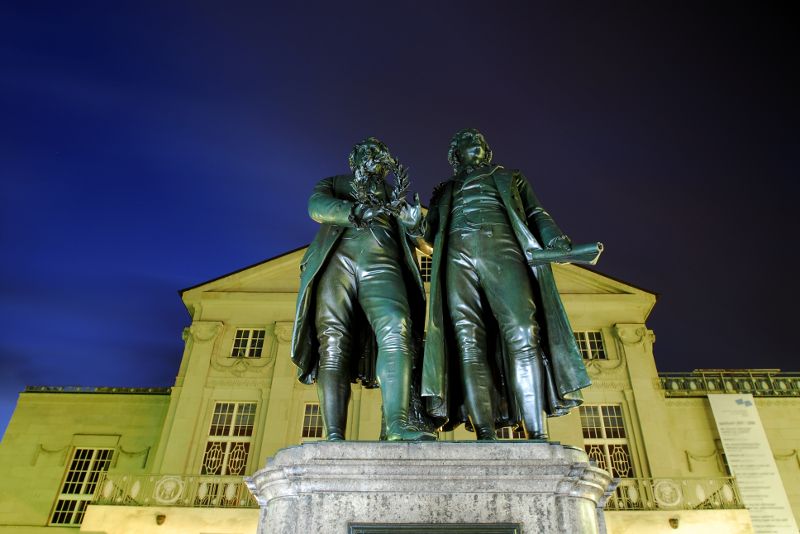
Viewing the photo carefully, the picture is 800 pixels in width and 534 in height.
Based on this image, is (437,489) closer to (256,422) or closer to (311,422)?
(311,422)

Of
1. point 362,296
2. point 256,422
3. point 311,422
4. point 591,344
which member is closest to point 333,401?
point 362,296

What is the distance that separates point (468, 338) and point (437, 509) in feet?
4.83

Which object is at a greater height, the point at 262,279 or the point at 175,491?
the point at 262,279

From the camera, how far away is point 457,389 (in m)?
4.76

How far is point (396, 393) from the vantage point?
4238mm

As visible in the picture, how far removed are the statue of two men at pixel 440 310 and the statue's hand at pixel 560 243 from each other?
0.06ft

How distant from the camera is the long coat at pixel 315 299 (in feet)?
15.7

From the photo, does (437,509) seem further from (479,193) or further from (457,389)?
(479,193)

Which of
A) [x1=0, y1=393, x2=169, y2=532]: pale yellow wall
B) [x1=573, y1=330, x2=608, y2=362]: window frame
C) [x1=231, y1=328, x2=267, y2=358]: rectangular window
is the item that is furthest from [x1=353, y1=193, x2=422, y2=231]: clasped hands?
[x1=0, y1=393, x2=169, y2=532]: pale yellow wall

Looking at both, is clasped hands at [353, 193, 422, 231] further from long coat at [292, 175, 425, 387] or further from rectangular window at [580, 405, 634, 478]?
rectangular window at [580, 405, 634, 478]

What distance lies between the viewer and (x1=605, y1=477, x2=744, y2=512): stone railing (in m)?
17.8

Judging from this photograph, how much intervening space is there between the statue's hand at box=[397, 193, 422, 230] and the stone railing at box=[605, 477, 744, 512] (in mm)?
15764

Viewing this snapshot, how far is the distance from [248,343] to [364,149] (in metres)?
19.4

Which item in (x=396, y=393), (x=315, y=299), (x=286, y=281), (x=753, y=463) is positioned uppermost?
(x=286, y=281)
